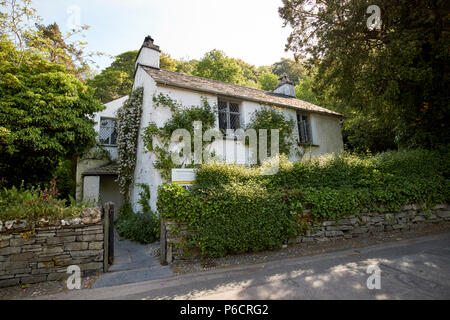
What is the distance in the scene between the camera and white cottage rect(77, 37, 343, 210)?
9.42 meters

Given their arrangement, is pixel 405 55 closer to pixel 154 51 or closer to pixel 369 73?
pixel 369 73

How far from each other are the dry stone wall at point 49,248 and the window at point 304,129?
1112cm

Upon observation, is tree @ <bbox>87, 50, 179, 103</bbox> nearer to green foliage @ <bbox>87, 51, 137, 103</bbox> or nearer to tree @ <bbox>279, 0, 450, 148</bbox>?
green foliage @ <bbox>87, 51, 137, 103</bbox>

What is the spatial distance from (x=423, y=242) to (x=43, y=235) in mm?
9757

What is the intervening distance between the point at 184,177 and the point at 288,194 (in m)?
3.12

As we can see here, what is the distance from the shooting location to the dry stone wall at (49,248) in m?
4.63

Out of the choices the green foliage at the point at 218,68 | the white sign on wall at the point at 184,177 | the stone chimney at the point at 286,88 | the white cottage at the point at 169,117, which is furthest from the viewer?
the green foliage at the point at 218,68

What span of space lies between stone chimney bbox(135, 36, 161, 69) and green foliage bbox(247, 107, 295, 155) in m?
5.75

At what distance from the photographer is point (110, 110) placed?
14.7 meters

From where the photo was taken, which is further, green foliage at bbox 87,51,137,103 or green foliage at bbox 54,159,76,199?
green foliage at bbox 87,51,137,103

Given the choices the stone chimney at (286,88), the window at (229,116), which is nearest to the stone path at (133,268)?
the window at (229,116)

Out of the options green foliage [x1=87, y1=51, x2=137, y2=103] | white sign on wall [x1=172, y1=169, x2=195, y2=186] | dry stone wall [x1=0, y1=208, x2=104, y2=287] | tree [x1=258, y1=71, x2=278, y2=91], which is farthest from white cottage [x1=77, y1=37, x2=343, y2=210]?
tree [x1=258, y1=71, x2=278, y2=91]

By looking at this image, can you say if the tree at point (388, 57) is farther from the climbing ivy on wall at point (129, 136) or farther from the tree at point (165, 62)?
the tree at point (165, 62)
